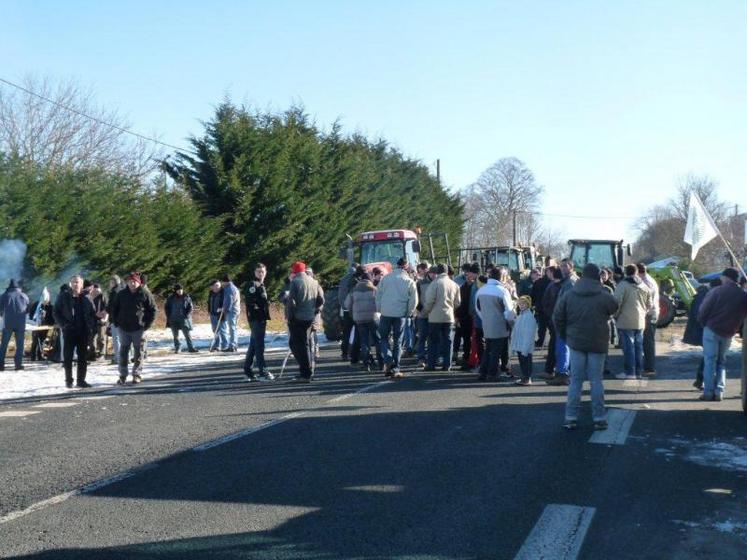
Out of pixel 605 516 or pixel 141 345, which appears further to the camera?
pixel 141 345

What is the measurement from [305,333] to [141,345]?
10.3 ft

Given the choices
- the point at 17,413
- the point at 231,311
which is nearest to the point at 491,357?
the point at 17,413

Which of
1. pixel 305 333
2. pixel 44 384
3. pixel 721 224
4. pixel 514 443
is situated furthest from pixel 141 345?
pixel 721 224

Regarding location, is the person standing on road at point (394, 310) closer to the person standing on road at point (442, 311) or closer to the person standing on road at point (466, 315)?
the person standing on road at point (442, 311)

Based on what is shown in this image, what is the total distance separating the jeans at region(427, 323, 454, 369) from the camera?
1580cm

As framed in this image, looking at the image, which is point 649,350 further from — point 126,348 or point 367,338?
point 126,348

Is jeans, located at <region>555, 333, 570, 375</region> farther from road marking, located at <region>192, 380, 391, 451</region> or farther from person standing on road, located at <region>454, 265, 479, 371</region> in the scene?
road marking, located at <region>192, 380, 391, 451</region>

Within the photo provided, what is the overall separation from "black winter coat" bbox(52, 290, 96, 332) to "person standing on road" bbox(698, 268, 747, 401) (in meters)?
9.78

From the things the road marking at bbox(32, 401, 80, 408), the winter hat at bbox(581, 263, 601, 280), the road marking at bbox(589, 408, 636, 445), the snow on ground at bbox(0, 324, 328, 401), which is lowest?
the road marking at bbox(589, 408, 636, 445)

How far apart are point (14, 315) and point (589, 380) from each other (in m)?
12.6

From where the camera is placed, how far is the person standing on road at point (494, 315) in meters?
14.4

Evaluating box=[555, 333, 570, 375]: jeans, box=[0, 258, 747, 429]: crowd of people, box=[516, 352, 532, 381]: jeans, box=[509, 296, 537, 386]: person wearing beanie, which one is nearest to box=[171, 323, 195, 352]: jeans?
box=[0, 258, 747, 429]: crowd of people

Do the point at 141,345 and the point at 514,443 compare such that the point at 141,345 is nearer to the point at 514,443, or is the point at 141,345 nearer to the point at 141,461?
the point at 141,461

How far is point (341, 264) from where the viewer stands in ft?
129
